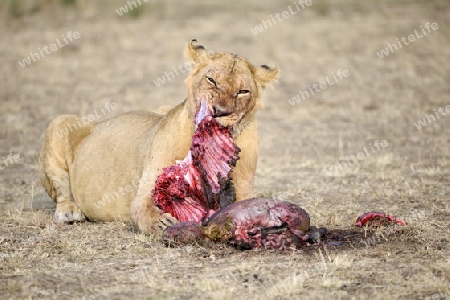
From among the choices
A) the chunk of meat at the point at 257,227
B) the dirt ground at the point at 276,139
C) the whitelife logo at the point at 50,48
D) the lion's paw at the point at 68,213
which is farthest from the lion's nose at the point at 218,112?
the whitelife logo at the point at 50,48

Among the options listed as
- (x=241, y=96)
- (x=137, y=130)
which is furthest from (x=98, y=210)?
(x=241, y=96)

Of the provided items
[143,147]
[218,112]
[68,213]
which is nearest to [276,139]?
[68,213]

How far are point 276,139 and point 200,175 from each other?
589 centimetres

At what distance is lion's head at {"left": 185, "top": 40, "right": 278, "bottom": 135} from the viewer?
5629mm

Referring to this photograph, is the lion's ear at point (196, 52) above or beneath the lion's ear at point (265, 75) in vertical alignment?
above

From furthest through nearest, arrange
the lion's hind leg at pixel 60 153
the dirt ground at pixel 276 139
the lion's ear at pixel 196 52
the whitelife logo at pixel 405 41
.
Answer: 1. the whitelife logo at pixel 405 41
2. the lion's hind leg at pixel 60 153
3. the lion's ear at pixel 196 52
4. the dirt ground at pixel 276 139

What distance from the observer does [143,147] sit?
656cm

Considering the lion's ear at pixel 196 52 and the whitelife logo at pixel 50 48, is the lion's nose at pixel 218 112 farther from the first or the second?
the whitelife logo at pixel 50 48

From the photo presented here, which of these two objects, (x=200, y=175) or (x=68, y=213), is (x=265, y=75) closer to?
(x=200, y=175)

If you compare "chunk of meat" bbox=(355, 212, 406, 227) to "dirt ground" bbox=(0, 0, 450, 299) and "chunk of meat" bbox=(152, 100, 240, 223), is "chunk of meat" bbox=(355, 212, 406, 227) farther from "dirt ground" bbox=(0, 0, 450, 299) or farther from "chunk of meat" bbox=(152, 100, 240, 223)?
"chunk of meat" bbox=(152, 100, 240, 223)

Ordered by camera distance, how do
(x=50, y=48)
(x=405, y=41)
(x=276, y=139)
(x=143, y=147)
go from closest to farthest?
(x=143, y=147) < (x=276, y=139) < (x=50, y=48) < (x=405, y=41)

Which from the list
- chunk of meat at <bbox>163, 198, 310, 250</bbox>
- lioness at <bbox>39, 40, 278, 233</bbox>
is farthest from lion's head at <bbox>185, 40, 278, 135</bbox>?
chunk of meat at <bbox>163, 198, 310, 250</bbox>

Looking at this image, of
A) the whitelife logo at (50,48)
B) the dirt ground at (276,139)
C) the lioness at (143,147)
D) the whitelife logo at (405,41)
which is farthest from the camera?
the whitelife logo at (405,41)

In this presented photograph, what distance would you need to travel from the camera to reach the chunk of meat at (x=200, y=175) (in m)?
5.56
